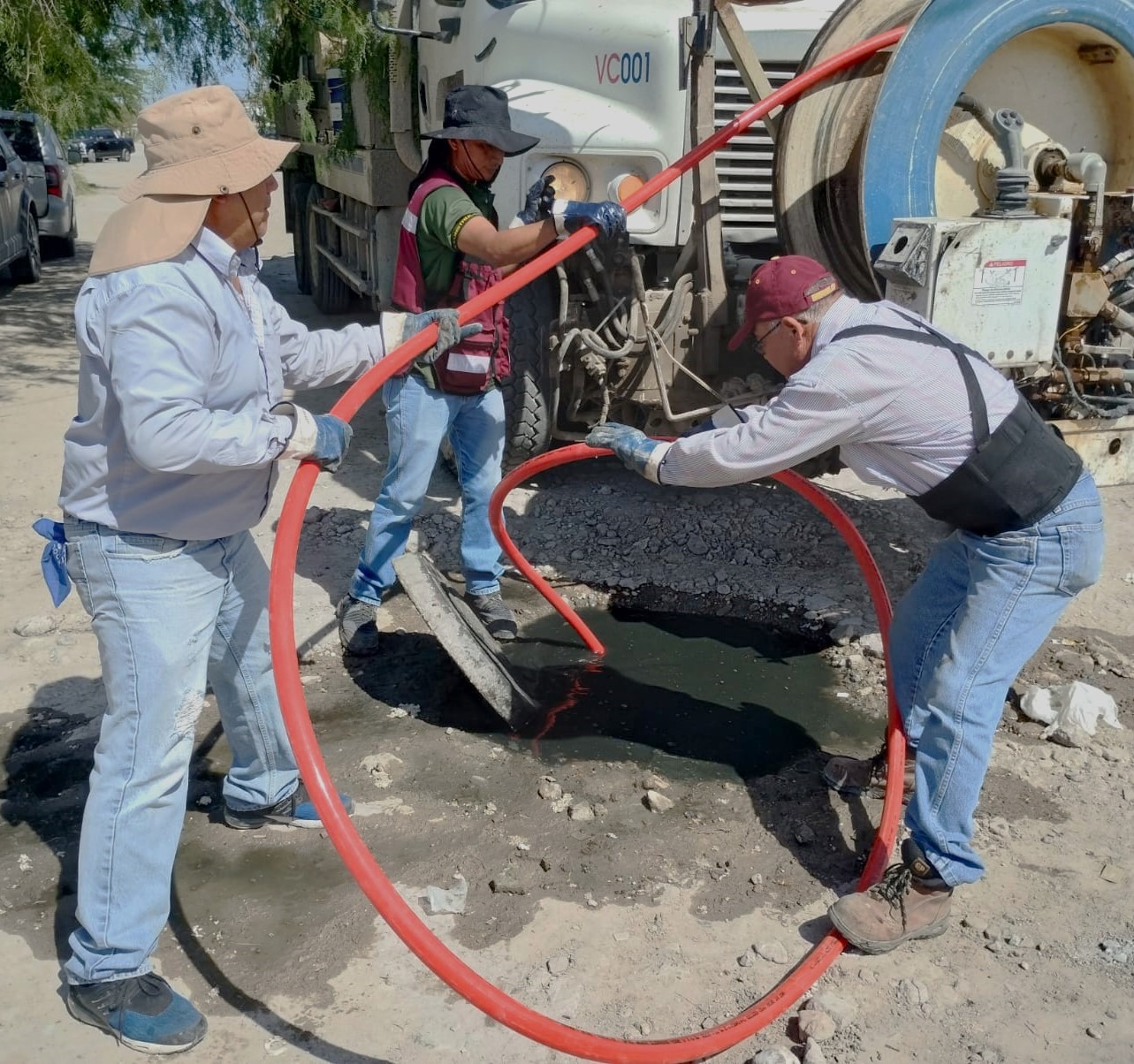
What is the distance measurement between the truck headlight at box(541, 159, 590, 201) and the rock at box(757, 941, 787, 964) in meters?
2.95

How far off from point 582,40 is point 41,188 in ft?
37.0

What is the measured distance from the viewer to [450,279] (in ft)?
14.0

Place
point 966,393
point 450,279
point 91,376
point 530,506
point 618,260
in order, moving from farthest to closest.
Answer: point 530,506 < point 618,260 < point 450,279 < point 966,393 < point 91,376

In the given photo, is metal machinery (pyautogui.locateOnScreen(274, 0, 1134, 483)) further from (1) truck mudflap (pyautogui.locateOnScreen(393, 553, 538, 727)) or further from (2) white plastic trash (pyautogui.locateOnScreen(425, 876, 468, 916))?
(2) white plastic trash (pyautogui.locateOnScreen(425, 876, 468, 916))

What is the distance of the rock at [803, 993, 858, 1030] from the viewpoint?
9.02 ft

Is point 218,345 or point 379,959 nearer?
point 218,345

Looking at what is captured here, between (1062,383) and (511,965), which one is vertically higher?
(1062,383)

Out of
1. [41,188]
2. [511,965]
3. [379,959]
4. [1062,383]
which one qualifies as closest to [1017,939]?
[511,965]

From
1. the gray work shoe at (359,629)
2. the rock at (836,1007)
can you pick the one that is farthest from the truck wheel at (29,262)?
the rock at (836,1007)

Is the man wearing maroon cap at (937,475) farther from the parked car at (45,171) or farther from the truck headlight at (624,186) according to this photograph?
the parked car at (45,171)

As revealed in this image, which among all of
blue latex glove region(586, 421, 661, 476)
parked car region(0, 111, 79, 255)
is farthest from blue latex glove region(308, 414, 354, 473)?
parked car region(0, 111, 79, 255)

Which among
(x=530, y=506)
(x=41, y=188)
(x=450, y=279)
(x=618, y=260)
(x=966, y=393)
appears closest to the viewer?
(x=966, y=393)

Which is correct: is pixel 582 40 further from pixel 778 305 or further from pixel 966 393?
pixel 966 393

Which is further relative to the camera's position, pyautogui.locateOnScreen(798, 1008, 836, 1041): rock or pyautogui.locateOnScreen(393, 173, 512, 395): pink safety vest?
pyautogui.locateOnScreen(393, 173, 512, 395): pink safety vest
